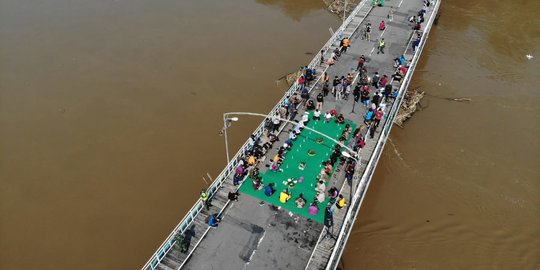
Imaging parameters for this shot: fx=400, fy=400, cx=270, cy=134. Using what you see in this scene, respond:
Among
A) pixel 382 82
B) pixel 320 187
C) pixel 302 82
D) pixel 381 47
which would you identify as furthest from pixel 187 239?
pixel 381 47

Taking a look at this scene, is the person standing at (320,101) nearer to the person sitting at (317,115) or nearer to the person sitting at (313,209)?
the person sitting at (317,115)

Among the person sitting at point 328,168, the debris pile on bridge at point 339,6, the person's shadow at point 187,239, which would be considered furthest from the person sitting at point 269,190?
the debris pile on bridge at point 339,6

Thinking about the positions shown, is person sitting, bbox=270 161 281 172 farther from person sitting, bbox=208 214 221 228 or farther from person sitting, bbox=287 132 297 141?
person sitting, bbox=208 214 221 228

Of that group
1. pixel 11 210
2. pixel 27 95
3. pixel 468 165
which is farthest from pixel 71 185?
pixel 468 165

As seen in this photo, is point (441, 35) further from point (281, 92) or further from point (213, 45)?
point (213, 45)

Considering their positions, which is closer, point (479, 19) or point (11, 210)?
point (11, 210)

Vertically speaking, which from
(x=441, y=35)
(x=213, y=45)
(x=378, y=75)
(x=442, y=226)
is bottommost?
(x=442, y=226)

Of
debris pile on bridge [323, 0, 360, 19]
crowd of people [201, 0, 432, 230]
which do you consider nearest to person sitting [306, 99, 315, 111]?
crowd of people [201, 0, 432, 230]
